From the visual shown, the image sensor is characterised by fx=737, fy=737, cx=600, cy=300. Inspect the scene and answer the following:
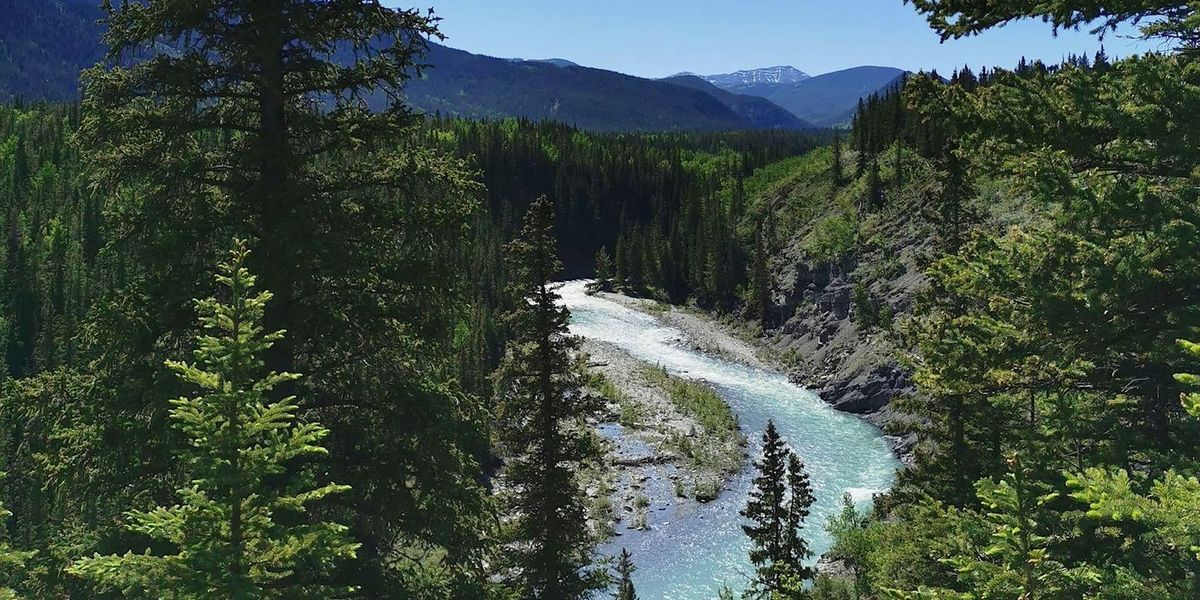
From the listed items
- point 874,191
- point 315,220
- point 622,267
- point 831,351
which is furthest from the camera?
point 622,267

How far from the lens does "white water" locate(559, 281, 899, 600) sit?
30.6 m

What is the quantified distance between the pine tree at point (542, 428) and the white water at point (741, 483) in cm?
1487

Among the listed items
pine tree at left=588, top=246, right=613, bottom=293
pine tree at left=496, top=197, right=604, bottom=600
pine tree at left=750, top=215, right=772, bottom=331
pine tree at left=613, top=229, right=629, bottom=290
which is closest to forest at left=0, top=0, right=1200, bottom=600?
pine tree at left=496, top=197, right=604, bottom=600

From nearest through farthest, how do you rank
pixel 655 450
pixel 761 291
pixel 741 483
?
pixel 741 483 → pixel 655 450 → pixel 761 291

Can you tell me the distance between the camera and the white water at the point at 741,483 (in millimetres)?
30625

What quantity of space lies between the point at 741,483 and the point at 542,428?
2682 cm

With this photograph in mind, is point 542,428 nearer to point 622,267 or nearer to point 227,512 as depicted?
point 227,512

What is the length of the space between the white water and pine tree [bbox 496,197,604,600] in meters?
14.9

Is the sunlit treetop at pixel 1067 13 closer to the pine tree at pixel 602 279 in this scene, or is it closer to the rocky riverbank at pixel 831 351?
the rocky riverbank at pixel 831 351

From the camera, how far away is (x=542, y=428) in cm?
1589

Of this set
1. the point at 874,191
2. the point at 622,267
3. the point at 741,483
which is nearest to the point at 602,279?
the point at 622,267

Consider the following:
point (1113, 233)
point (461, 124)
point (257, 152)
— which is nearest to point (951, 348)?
point (1113, 233)

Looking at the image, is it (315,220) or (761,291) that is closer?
(315,220)

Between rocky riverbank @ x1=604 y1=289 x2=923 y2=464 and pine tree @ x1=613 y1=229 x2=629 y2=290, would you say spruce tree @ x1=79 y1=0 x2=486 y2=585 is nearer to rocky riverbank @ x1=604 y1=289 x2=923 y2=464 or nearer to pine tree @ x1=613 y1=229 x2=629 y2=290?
rocky riverbank @ x1=604 y1=289 x2=923 y2=464
